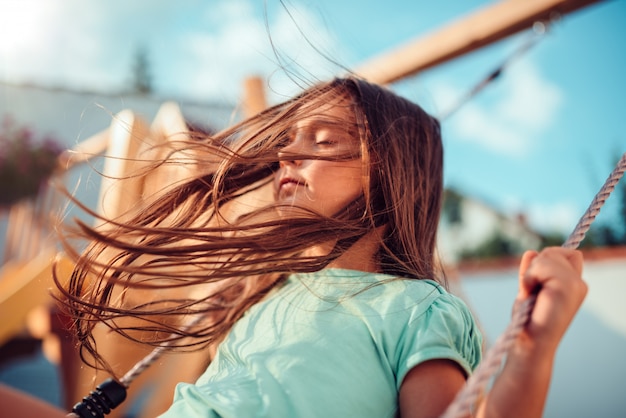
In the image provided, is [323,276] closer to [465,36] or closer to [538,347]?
[538,347]

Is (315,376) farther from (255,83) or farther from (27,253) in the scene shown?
(27,253)

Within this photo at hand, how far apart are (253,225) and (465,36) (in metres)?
1.19

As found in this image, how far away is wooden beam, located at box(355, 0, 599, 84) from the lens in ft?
5.32

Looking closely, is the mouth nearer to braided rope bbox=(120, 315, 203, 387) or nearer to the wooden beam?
braided rope bbox=(120, 315, 203, 387)

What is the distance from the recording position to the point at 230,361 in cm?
87

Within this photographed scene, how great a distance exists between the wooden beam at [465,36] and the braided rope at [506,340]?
108 centimetres

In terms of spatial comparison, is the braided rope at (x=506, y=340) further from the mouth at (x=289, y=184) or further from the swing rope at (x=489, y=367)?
the mouth at (x=289, y=184)

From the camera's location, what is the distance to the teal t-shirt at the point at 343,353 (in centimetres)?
71

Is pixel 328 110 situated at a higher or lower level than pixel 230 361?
higher

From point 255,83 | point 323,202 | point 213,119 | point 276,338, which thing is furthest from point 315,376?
point 255,83

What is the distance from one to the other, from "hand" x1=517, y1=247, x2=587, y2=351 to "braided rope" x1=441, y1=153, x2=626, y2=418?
11 millimetres

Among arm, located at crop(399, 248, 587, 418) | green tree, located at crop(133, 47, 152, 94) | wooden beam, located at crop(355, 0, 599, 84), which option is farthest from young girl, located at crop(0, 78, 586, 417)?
green tree, located at crop(133, 47, 152, 94)

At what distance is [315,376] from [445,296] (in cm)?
20

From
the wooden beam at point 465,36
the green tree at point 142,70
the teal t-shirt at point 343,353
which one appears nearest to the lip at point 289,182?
the teal t-shirt at point 343,353
